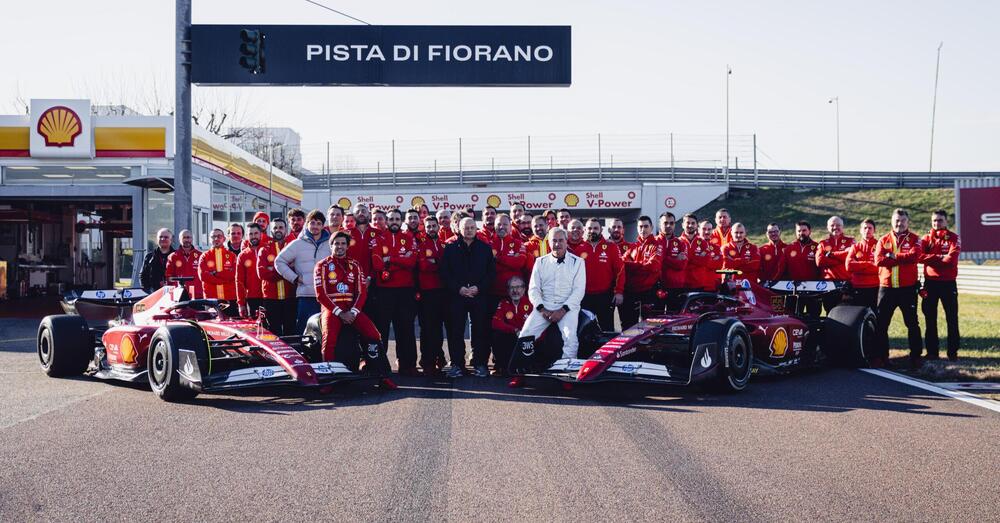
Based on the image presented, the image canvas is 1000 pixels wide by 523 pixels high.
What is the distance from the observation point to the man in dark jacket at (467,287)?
34.0 feet

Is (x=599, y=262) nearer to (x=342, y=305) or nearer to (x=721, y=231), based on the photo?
(x=721, y=231)

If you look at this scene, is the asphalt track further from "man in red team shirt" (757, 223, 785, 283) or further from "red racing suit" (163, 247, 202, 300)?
"man in red team shirt" (757, 223, 785, 283)

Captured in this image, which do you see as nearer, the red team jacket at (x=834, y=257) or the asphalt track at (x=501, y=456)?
the asphalt track at (x=501, y=456)

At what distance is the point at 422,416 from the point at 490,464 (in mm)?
1842

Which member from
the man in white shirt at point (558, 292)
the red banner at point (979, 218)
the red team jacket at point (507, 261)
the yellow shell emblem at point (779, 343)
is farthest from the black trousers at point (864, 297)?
the red team jacket at point (507, 261)

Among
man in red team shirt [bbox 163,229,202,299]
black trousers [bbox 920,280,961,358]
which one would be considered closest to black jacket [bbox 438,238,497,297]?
man in red team shirt [bbox 163,229,202,299]

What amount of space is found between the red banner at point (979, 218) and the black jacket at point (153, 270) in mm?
11883

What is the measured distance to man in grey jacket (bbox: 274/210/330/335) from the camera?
34.4 feet

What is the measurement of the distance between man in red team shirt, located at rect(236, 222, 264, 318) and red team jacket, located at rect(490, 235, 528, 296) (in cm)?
290

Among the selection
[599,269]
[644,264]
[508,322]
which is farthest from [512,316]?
[644,264]

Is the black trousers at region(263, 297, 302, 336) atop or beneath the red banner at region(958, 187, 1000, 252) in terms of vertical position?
beneath

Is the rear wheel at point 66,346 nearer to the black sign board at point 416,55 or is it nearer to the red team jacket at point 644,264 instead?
the red team jacket at point 644,264

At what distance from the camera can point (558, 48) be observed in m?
17.7

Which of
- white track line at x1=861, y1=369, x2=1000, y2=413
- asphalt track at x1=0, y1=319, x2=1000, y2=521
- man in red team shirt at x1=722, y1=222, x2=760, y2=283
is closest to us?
asphalt track at x1=0, y1=319, x2=1000, y2=521
